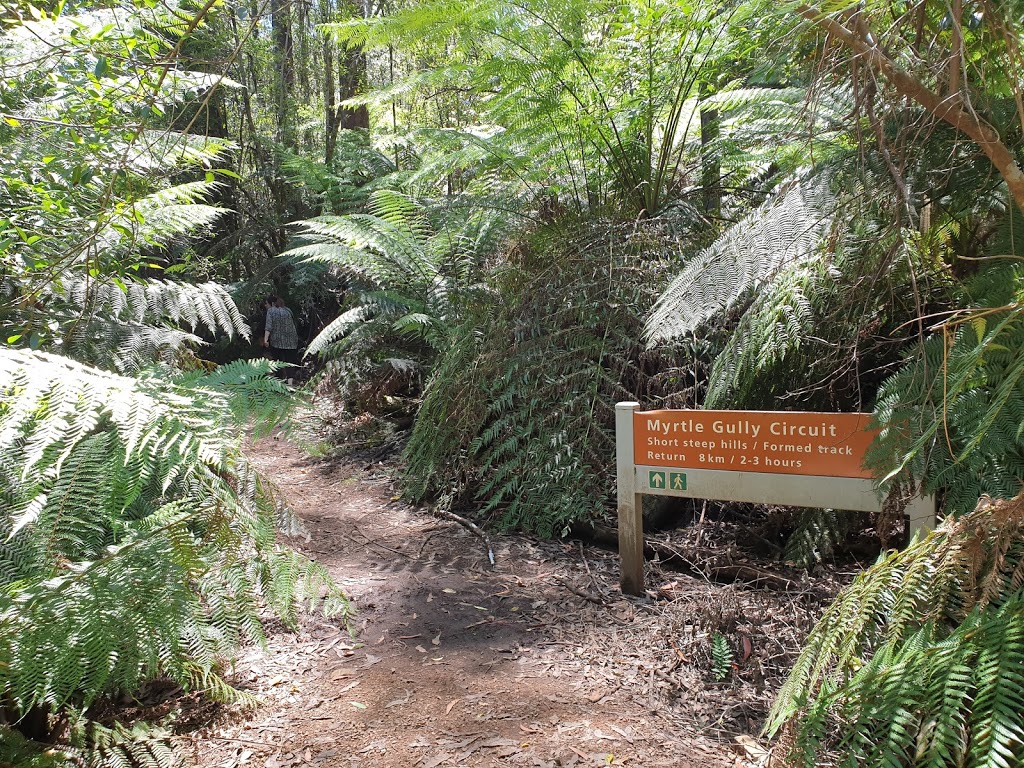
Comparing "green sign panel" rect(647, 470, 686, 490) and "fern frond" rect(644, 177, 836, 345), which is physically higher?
"fern frond" rect(644, 177, 836, 345)

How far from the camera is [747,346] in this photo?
8.85 ft

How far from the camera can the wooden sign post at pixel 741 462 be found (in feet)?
7.88

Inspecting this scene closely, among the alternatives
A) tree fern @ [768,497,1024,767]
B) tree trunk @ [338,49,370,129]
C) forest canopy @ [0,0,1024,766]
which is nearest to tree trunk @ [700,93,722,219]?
forest canopy @ [0,0,1024,766]

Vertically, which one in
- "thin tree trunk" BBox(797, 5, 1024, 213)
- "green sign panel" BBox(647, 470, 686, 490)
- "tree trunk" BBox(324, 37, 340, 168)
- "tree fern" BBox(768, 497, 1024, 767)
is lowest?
"green sign panel" BBox(647, 470, 686, 490)

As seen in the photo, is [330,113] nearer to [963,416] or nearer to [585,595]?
[585,595]

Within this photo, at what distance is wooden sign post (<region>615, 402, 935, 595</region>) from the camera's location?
2402 millimetres

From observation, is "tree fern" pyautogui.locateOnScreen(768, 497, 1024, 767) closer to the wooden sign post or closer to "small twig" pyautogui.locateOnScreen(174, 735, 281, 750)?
the wooden sign post

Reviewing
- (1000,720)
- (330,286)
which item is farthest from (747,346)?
(330,286)

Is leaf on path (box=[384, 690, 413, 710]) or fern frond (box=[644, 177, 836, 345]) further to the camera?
fern frond (box=[644, 177, 836, 345])

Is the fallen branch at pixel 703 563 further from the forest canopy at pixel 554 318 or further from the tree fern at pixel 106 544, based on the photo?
the tree fern at pixel 106 544

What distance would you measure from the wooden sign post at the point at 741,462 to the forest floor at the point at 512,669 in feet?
1.14

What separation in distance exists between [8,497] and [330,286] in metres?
7.89

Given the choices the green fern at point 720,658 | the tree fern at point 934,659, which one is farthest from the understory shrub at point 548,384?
the tree fern at point 934,659

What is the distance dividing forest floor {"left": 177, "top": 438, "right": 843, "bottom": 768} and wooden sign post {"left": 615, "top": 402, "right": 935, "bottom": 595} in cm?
35
